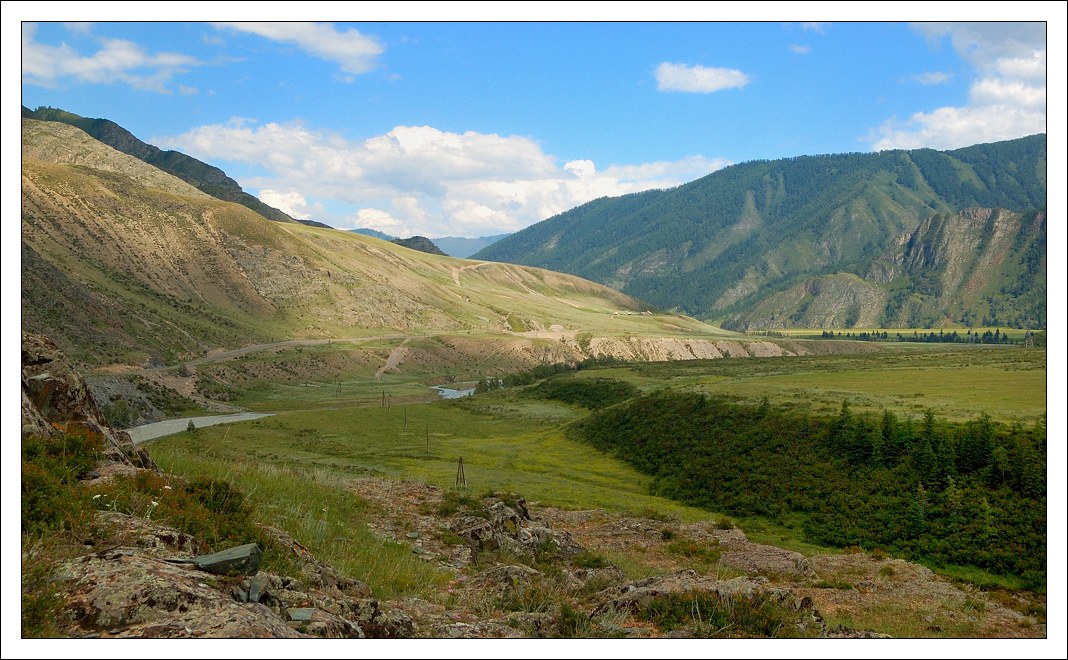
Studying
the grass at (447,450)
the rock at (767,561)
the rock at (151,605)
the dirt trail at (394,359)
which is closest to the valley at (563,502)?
the rock at (151,605)

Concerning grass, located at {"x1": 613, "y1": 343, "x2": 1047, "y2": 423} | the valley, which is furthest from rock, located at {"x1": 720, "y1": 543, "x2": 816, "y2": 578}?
grass, located at {"x1": 613, "y1": 343, "x2": 1047, "y2": 423}

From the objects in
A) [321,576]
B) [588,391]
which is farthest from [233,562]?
[588,391]

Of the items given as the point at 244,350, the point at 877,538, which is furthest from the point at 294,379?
the point at 877,538

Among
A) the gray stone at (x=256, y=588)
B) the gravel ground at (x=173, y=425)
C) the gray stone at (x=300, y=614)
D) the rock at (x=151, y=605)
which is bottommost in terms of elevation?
the gravel ground at (x=173, y=425)

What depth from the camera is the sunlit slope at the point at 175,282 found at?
343 ft

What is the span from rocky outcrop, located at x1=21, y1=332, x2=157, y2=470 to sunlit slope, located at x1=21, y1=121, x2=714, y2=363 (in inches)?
3579

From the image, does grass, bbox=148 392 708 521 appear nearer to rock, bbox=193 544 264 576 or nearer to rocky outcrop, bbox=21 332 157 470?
rocky outcrop, bbox=21 332 157 470

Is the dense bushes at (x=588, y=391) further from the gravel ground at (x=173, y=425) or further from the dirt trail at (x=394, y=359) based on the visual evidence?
the dirt trail at (x=394, y=359)

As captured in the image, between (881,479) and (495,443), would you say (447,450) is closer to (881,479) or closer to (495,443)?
(495,443)

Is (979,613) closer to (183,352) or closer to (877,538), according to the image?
(877,538)

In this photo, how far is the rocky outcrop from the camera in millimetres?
12599

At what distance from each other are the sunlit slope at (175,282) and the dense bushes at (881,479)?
93.4m

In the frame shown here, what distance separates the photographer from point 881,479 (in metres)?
31.9

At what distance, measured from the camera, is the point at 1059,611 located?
1002 cm
